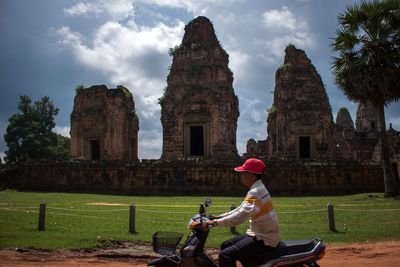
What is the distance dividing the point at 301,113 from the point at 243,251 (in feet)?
88.8

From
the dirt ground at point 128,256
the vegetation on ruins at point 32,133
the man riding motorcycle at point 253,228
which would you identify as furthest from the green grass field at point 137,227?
the vegetation on ruins at point 32,133

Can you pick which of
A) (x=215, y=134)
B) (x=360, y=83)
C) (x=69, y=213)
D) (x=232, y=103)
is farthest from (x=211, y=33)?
(x=69, y=213)

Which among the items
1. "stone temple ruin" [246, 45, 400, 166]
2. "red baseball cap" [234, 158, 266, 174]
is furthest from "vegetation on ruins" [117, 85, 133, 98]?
"red baseball cap" [234, 158, 266, 174]

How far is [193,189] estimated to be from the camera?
80.6ft

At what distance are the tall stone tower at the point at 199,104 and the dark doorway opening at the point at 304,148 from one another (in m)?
4.86

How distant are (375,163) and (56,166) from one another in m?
18.8

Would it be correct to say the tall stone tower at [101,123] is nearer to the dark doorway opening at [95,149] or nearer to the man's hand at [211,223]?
the dark doorway opening at [95,149]

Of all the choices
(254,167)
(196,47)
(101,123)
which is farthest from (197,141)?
A: (254,167)

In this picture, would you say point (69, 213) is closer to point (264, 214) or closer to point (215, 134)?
point (264, 214)

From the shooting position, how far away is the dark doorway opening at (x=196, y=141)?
30.9 m

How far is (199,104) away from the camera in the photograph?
2997cm

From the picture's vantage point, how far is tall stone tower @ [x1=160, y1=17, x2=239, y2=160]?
29.5 meters

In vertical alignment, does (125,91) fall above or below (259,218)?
above

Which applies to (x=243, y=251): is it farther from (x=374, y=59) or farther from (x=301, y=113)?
(x=301, y=113)
